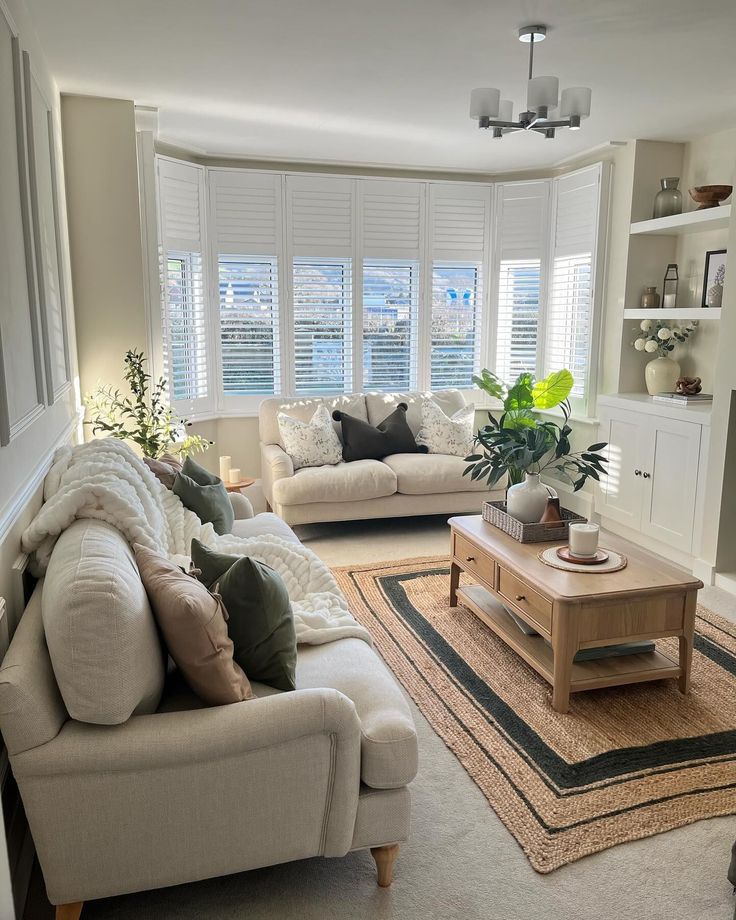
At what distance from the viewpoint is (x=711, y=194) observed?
14.2 ft

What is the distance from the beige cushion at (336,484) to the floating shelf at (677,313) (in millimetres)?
1998

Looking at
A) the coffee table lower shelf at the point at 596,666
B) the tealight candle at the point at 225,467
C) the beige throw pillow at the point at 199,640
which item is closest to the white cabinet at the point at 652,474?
the coffee table lower shelf at the point at 596,666

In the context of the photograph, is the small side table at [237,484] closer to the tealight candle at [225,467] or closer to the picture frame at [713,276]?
the tealight candle at [225,467]

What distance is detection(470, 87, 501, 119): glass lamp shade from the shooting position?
10.0ft

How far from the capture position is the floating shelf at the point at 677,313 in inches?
169

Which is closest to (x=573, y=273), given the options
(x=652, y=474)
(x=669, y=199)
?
(x=669, y=199)

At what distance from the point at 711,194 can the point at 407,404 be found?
8.03ft

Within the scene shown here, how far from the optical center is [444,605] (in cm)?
376

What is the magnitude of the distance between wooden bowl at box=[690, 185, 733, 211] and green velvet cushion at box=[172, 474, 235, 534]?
339cm

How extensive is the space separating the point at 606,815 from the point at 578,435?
147 inches

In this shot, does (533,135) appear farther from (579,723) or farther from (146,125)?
(579,723)

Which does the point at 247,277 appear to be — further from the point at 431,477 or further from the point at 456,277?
the point at 431,477

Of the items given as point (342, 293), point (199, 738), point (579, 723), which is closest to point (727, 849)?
point (579, 723)

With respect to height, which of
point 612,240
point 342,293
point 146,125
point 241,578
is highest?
point 146,125
